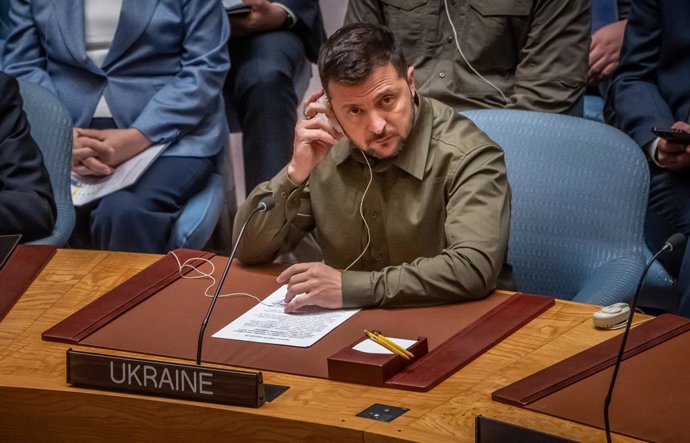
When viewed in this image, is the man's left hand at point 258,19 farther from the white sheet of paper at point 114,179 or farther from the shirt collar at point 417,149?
the shirt collar at point 417,149

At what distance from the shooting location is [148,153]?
12.0 feet

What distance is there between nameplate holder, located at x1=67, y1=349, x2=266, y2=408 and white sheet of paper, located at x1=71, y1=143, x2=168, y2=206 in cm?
150

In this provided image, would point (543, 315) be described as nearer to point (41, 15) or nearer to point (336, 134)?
point (336, 134)

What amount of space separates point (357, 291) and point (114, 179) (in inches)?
56.7

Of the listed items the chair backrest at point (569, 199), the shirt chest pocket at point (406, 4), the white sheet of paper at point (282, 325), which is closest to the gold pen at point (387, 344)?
the white sheet of paper at point (282, 325)

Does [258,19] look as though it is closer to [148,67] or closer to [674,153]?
[148,67]

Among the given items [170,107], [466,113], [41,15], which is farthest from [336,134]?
[41,15]

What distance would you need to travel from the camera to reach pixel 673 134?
2961 millimetres

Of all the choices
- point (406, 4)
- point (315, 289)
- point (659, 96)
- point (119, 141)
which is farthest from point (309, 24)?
point (315, 289)

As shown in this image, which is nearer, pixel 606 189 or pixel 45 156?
pixel 606 189

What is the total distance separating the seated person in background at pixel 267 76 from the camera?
3.95 m

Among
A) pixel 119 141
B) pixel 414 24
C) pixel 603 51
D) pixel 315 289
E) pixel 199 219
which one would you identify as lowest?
pixel 199 219

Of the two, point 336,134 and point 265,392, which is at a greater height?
point 336,134

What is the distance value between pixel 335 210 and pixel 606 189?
26.0 inches
